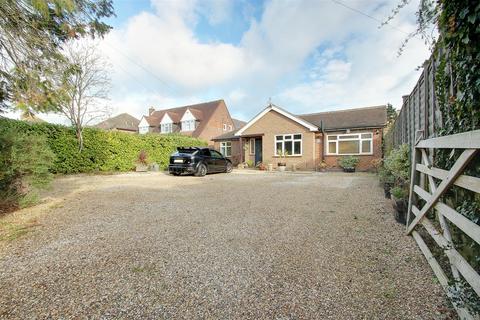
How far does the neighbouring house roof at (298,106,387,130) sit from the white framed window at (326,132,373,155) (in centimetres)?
62

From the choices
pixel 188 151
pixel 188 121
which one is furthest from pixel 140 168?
pixel 188 121

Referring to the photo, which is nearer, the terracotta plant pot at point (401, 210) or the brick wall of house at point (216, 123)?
the terracotta plant pot at point (401, 210)

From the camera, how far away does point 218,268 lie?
245 centimetres

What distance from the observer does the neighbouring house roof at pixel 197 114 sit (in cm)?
2783

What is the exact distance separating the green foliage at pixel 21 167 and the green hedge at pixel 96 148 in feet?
18.8

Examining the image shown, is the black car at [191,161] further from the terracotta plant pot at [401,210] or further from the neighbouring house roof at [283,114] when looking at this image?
the terracotta plant pot at [401,210]

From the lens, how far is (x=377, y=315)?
5.60 feet

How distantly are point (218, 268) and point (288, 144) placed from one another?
14781mm

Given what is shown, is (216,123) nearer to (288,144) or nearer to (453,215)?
(288,144)

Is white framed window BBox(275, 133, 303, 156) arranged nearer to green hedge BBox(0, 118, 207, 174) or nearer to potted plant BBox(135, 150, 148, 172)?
green hedge BBox(0, 118, 207, 174)

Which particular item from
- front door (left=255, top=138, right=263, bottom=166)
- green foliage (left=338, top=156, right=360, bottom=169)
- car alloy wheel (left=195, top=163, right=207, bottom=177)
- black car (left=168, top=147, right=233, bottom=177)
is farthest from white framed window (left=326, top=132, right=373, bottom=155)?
car alloy wheel (left=195, top=163, right=207, bottom=177)

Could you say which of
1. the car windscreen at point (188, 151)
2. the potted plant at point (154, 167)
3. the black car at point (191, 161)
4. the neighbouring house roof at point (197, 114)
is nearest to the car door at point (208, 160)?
the black car at point (191, 161)

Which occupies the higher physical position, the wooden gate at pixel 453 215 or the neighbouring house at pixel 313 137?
the neighbouring house at pixel 313 137

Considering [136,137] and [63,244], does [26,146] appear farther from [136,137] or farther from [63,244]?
[136,137]
